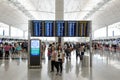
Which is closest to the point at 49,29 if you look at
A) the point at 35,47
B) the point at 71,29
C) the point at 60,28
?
the point at 60,28

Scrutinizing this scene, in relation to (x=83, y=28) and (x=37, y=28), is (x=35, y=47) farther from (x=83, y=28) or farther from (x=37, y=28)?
(x=83, y=28)

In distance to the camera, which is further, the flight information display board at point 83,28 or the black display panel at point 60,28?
the flight information display board at point 83,28

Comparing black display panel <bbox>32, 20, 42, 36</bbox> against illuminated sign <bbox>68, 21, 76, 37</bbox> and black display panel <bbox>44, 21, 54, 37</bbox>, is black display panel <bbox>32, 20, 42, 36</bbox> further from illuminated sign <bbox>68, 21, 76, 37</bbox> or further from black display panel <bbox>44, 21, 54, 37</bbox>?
illuminated sign <bbox>68, 21, 76, 37</bbox>

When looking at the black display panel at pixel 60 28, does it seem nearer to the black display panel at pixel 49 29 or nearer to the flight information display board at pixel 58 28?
the flight information display board at pixel 58 28

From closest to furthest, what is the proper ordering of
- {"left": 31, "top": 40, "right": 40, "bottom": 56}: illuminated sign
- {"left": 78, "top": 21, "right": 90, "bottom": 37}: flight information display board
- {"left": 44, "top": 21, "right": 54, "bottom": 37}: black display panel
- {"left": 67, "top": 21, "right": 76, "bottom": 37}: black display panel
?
1. {"left": 31, "top": 40, "right": 40, "bottom": 56}: illuminated sign
2. {"left": 44, "top": 21, "right": 54, "bottom": 37}: black display panel
3. {"left": 67, "top": 21, "right": 76, "bottom": 37}: black display panel
4. {"left": 78, "top": 21, "right": 90, "bottom": 37}: flight information display board

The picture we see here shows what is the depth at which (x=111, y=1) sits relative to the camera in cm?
4306

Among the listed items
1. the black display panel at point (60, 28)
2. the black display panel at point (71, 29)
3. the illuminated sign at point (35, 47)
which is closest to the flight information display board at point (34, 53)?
the illuminated sign at point (35, 47)

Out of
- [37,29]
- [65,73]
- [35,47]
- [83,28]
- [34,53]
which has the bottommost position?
[65,73]

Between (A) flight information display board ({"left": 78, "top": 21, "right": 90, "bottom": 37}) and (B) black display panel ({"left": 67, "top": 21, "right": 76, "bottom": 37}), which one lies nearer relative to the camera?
(B) black display panel ({"left": 67, "top": 21, "right": 76, "bottom": 37})

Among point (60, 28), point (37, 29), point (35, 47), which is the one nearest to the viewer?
point (35, 47)

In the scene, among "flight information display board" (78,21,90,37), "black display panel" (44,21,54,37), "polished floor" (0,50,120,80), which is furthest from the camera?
"flight information display board" (78,21,90,37)

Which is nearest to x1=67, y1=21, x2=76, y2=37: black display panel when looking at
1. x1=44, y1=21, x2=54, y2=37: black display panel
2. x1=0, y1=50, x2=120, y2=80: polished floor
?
x1=44, y1=21, x2=54, y2=37: black display panel

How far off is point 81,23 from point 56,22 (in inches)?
77.4

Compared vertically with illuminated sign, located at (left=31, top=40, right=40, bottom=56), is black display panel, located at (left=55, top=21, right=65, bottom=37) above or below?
above
